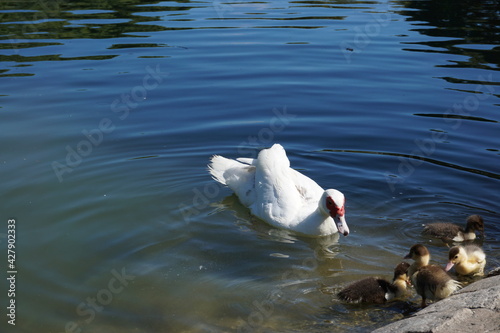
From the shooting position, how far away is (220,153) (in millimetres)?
10883

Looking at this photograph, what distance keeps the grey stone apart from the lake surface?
82 centimetres

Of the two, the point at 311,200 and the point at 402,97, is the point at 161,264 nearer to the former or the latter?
the point at 311,200

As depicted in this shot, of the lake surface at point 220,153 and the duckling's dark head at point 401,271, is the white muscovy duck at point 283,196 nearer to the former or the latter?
the lake surface at point 220,153

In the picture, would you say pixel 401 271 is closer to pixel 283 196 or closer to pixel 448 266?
pixel 448 266

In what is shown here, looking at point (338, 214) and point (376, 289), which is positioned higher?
point (338, 214)

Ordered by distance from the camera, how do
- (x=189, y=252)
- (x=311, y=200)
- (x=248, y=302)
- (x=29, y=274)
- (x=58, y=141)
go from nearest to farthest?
1. (x=248, y=302)
2. (x=29, y=274)
3. (x=189, y=252)
4. (x=311, y=200)
5. (x=58, y=141)

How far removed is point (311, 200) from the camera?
9023 millimetres

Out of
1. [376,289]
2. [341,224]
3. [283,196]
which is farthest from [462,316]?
[283,196]

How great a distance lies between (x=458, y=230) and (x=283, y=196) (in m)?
2.13

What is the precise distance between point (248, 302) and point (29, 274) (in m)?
2.34

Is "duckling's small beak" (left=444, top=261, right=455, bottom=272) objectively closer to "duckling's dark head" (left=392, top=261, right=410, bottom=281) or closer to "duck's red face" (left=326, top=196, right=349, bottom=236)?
"duckling's dark head" (left=392, top=261, right=410, bottom=281)

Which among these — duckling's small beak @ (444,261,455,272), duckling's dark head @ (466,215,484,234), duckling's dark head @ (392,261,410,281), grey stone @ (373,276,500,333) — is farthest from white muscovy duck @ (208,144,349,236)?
grey stone @ (373,276,500,333)

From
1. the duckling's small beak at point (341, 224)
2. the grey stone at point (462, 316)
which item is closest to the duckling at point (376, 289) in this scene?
the grey stone at point (462, 316)

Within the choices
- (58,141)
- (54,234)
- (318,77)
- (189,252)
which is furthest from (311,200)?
(318,77)
